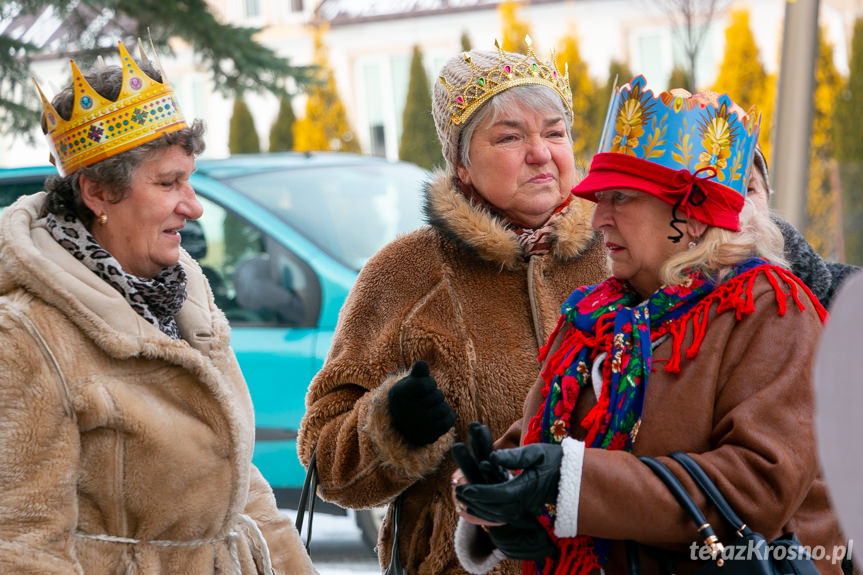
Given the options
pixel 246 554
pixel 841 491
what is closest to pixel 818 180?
pixel 246 554

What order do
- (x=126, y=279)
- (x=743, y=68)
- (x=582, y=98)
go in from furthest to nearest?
(x=582, y=98), (x=743, y=68), (x=126, y=279)

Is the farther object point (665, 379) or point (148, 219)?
point (148, 219)

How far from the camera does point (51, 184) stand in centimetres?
251

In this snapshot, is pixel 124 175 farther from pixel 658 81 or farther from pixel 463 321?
pixel 658 81

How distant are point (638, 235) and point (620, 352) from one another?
25 cm

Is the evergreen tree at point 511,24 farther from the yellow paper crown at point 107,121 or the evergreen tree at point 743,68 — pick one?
the yellow paper crown at point 107,121

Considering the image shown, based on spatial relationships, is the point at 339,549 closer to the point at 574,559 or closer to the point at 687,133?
the point at 574,559

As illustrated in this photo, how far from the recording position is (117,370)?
231cm

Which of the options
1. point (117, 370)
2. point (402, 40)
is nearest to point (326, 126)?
point (402, 40)

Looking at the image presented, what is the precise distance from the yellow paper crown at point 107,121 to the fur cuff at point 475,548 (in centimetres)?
112

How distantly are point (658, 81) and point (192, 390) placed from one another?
19661mm

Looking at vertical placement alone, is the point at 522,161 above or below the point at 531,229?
above

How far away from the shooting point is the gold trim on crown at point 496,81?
285 centimetres

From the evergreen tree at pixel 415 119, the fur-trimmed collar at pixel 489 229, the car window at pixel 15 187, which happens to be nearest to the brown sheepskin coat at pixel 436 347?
the fur-trimmed collar at pixel 489 229
